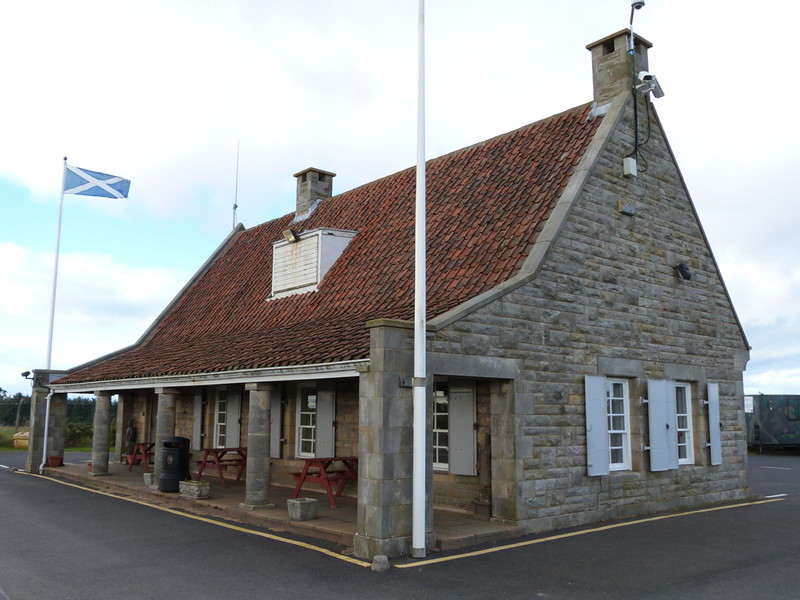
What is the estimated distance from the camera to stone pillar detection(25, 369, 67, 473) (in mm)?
19625

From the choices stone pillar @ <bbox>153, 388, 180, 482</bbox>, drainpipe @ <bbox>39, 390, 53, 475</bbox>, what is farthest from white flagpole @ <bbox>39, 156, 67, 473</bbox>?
stone pillar @ <bbox>153, 388, 180, 482</bbox>

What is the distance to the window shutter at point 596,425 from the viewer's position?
11.5 meters

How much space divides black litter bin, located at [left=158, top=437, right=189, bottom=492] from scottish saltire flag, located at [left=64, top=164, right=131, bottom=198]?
1028cm

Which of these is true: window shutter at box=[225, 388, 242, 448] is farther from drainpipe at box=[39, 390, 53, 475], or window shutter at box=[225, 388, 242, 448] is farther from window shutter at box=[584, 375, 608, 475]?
window shutter at box=[584, 375, 608, 475]

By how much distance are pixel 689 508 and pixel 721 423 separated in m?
2.22

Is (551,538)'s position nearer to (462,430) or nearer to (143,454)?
(462,430)

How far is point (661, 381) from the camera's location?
1312 centimetres

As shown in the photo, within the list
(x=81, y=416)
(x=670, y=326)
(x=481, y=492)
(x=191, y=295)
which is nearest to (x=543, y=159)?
(x=670, y=326)

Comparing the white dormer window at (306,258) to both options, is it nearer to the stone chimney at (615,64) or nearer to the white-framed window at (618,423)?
the stone chimney at (615,64)

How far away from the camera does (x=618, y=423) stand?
502 inches

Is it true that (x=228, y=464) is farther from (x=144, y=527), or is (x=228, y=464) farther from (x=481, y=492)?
(x=481, y=492)

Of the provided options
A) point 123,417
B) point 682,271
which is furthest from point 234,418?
point 682,271

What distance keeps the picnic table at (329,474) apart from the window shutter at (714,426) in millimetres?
7080

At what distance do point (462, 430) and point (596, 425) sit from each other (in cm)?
223
